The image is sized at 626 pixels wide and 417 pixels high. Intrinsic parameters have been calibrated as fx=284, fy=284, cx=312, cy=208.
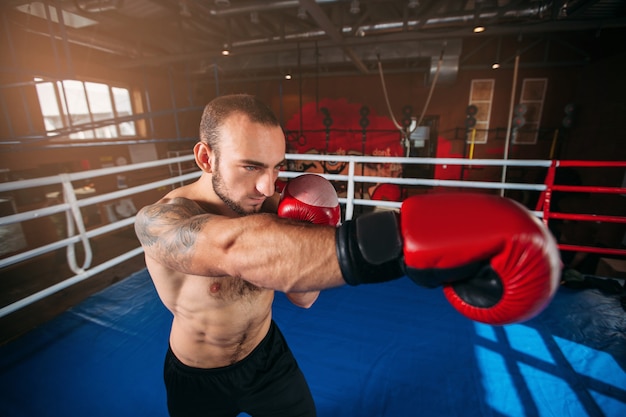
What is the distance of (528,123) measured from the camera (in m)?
6.60

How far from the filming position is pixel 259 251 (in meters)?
0.63

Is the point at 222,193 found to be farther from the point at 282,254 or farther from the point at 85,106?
the point at 85,106

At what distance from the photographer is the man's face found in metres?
0.98

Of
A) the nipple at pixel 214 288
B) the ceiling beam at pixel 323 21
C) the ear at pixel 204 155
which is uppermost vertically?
the ceiling beam at pixel 323 21

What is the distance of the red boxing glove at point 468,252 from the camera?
1.73 ft

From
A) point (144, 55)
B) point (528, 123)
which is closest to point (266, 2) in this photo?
point (144, 55)

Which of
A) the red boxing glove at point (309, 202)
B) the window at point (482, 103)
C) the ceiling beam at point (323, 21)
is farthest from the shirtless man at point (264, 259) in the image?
the window at point (482, 103)

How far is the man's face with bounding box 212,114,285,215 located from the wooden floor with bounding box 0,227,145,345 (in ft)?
7.75

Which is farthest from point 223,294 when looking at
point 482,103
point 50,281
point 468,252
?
point 482,103

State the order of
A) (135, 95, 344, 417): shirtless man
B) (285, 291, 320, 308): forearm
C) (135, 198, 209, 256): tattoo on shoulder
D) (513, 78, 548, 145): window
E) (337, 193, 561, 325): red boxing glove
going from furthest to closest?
(513, 78, 548, 145): window, (285, 291, 320, 308): forearm, (135, 95, 344, 417): shirtless man, (135, 198, 209, 256): tattoo on shoulder, (337, 193, 561, 325): red boxing glove

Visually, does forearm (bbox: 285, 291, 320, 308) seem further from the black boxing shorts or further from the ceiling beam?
the ceiling beam

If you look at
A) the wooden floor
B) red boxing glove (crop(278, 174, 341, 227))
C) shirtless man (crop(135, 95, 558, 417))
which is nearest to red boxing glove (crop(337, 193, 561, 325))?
shirtless man (crop(135, 95, 558, 417))

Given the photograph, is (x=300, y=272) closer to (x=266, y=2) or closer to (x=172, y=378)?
(x=172, y=378)

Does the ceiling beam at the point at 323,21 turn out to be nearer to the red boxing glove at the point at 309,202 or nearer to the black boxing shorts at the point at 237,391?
the red boxing glove at the point at 309,202
